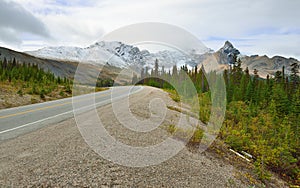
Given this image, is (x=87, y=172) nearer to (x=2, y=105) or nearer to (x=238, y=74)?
(x=2, y=105)

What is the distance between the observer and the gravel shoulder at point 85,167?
4375 millimetres

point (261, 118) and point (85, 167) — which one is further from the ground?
point (85, 167)

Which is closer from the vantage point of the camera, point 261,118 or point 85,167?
point 85,167

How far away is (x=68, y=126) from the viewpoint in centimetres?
877

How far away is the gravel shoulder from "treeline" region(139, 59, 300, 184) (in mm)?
2471

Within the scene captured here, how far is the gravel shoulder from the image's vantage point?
4.38 m

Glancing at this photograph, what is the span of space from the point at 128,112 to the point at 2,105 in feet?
31.8

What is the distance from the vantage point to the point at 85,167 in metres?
4.86

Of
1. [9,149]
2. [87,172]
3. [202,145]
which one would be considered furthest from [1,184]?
[202,145]

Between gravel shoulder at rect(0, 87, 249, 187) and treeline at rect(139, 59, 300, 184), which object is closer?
gravel shoulder at rect(0, 87, 249, 187)

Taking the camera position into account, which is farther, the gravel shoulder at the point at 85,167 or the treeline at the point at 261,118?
the treeline at the point at 261,118

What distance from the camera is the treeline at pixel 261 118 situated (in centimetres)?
1034

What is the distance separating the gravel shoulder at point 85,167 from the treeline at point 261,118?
97.3 inches

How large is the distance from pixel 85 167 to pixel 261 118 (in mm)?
25329
